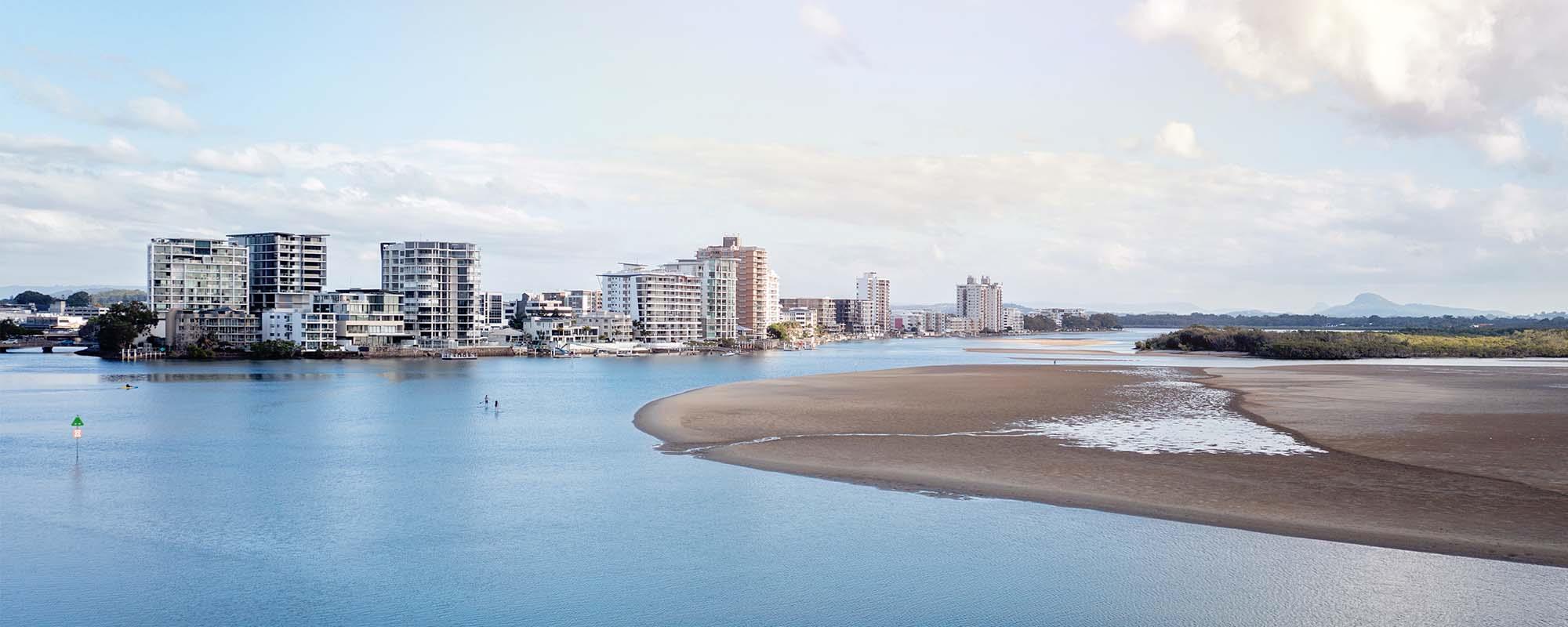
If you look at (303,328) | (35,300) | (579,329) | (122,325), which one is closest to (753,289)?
(579,329)

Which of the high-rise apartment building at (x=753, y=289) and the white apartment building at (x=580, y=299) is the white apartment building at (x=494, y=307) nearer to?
the white apartment building at (x=580, y=299)

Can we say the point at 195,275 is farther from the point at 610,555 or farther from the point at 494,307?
the point at 610,555

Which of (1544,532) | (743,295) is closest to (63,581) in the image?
(1544,532)

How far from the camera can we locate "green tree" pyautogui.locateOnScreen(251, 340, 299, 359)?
90500mm

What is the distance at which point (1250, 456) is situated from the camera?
25.1 m

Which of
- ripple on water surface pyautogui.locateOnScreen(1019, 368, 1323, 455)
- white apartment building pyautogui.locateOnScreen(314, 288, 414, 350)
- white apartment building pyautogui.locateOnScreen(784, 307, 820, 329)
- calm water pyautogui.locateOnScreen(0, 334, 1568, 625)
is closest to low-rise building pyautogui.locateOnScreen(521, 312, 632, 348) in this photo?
white apartment building pyautogui.locateOnScreen(314, 288, 414, 350)

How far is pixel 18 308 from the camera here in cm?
16638

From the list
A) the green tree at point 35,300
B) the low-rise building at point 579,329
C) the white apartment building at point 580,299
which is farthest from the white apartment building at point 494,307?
the green tree at point 35,300

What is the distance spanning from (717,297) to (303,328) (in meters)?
57.1

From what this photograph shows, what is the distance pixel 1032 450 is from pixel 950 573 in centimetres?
1200

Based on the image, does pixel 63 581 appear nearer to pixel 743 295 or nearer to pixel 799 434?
pixel 799 434

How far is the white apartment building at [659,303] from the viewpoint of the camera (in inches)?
4899

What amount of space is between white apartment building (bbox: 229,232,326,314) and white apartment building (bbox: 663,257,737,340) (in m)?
47.7

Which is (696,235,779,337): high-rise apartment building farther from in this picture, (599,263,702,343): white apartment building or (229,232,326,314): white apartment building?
(229,232,326,314): white apartment building
